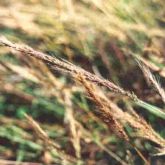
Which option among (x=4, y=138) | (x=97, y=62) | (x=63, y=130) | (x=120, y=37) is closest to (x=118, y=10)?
(x=120, y=37)

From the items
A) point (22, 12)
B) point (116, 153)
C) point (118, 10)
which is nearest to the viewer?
point (116, 153)

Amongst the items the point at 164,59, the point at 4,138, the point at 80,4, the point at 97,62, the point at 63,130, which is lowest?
the point at 4,138

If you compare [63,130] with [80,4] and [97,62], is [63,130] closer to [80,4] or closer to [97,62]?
[97,62]

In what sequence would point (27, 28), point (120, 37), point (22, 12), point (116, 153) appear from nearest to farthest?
point (116, 153) < point (120, 37) < point (27, 28) < point (22, 12)

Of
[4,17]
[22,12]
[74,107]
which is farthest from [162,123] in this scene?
[4,17]

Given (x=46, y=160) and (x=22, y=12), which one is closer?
(x=46, y=160)

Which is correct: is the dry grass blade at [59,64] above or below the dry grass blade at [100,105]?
above

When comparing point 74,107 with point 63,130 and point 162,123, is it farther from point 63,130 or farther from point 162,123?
point 162,123

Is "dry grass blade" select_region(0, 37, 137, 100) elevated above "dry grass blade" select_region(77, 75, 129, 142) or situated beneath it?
elevated above

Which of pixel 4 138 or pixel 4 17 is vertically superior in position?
pixel 4 17
